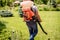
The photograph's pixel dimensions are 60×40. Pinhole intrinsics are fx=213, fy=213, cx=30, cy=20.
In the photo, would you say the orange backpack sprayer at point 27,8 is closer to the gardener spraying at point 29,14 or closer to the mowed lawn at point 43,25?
the gardener spraying at point 29,14

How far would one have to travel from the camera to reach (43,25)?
350cm

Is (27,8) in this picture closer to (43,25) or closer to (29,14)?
(29,14)

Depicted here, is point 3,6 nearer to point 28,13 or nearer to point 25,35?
point 25,35

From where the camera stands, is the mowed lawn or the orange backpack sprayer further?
the mowed lawn

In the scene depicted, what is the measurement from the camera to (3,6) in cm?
363

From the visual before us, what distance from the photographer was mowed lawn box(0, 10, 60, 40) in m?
3.26

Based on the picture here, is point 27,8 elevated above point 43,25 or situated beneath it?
elevated above

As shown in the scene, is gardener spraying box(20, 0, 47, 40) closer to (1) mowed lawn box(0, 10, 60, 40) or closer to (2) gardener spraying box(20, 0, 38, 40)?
(2) gardener spraying box(20, 0, 38, 40)

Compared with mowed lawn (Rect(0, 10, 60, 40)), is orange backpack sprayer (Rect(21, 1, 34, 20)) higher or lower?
higher

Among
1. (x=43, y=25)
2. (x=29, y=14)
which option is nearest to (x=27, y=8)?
(x=29, y=14)

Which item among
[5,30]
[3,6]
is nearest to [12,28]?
[5,30]

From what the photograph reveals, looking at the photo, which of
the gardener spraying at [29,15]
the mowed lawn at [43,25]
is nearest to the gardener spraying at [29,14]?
the gardener spraying at [29,15]

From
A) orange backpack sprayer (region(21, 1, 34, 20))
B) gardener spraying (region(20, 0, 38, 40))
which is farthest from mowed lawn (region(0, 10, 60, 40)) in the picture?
orange backpack sprayer (region(21, 1, 34, 20))

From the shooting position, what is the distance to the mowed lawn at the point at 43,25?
3265mm
